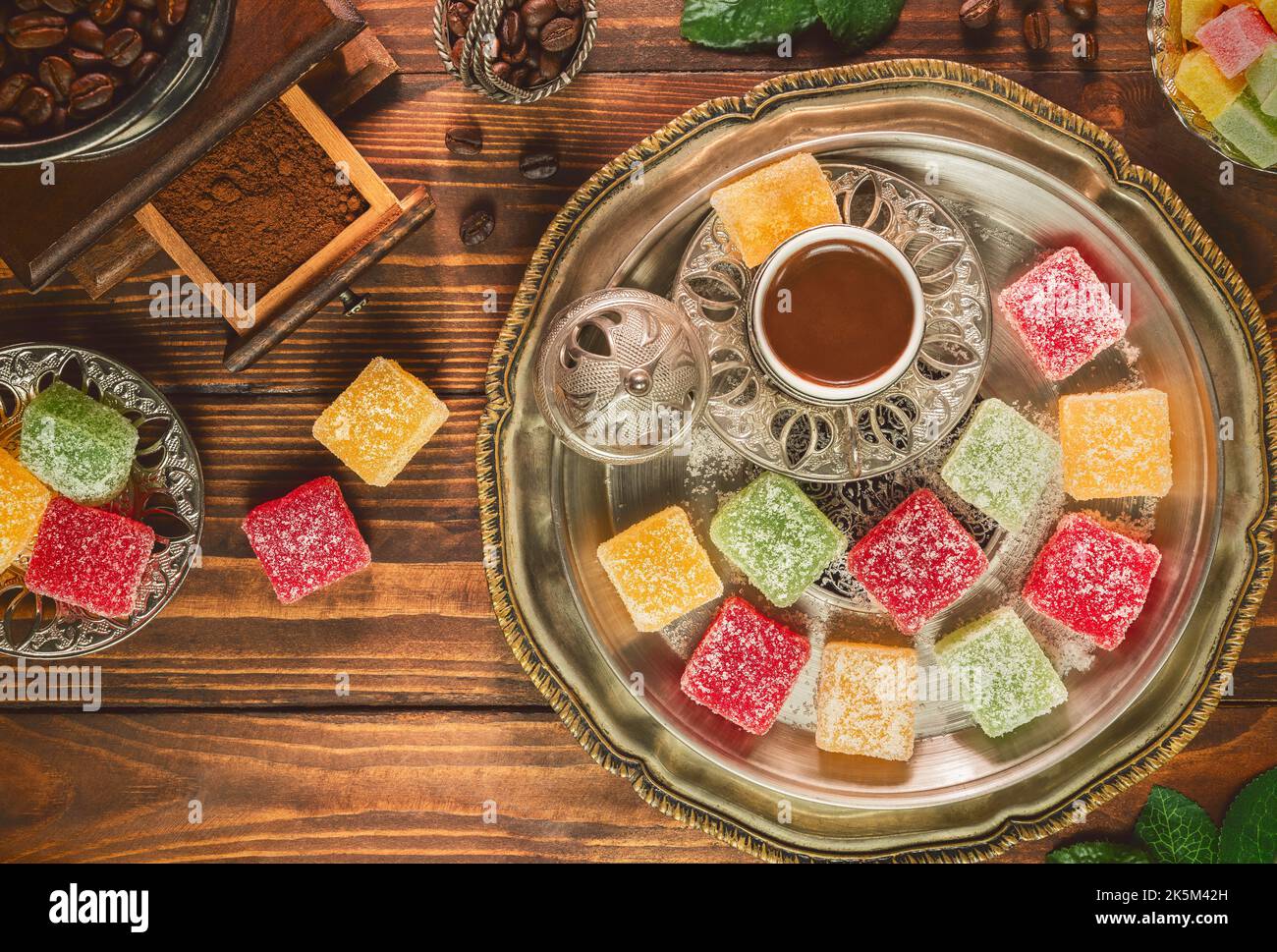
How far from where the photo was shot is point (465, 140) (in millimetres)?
1746

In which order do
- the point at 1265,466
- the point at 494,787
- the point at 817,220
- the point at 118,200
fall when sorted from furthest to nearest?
the point at 494,787 → the point at 1265,466 → the point at 817,220 → the point at 118,200

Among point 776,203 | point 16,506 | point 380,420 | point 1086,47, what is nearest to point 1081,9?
point 1086,47

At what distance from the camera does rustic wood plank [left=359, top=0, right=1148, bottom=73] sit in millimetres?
1768

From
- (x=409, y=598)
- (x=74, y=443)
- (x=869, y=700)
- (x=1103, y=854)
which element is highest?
(x=74, y=443)

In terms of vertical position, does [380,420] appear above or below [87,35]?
below

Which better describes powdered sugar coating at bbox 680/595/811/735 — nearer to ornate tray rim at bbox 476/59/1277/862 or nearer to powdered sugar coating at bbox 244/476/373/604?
ornate tray rim at bbox 476/59/1277/862

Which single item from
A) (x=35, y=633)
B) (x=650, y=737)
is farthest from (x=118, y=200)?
(x=650, y=737)

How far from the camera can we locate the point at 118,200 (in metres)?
1.48

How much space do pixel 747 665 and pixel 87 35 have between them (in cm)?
151

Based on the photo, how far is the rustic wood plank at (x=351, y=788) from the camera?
73.4 inches

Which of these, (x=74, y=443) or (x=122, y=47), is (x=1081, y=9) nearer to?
(x=122, y=47)

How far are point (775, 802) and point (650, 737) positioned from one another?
0.92ft

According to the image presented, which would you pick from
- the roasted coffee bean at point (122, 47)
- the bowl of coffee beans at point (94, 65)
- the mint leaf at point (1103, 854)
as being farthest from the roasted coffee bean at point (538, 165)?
the mint leaf at point (1103, 854)
